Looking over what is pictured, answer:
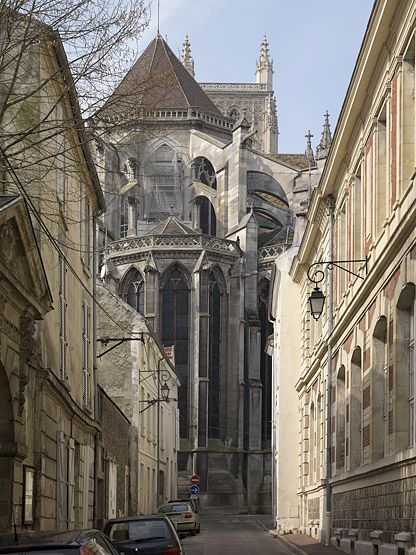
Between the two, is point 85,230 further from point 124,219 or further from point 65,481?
point 124,219

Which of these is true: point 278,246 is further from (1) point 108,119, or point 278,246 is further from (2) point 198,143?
(1) point 108,119

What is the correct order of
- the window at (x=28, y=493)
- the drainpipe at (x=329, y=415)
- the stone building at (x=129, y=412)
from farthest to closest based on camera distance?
the stone building at (x=129, y=412)
the drainpipe at (x=329, y=415)
the window at (x=28, y=493)

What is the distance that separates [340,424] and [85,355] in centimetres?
599

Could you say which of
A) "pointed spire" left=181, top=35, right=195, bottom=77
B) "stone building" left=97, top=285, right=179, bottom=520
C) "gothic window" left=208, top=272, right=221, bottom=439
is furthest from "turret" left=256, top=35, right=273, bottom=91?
"stone building" left=97, top=285, right=179, bottom=520

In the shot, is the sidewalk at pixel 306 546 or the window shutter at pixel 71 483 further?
the sidewalk at pixel 306 546

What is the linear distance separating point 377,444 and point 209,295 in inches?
1993

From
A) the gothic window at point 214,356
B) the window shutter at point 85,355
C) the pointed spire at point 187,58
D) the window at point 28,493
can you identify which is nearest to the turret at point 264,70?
the pointed spire at point 187,58

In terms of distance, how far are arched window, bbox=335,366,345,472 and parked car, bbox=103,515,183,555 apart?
11.7m

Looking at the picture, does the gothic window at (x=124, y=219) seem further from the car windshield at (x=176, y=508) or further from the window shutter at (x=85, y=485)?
the window shutter at (x=85, y=485)

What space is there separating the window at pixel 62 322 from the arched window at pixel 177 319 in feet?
157

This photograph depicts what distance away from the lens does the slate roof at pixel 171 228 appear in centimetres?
7234

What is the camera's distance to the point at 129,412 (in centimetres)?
4062

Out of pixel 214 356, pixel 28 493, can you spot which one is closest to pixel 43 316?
pixel 28 493

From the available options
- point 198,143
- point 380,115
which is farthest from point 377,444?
point 198,143
